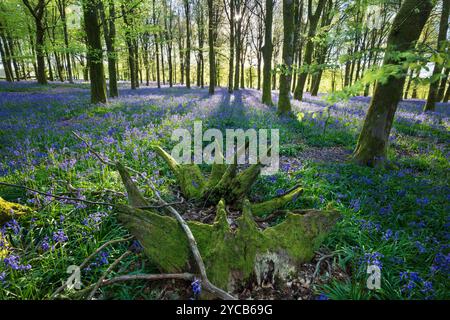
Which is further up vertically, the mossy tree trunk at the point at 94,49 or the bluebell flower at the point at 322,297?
the mossy tree trunk at the point at 94,49

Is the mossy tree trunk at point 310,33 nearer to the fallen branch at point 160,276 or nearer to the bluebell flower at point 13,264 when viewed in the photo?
the fallen branch at point 160,276

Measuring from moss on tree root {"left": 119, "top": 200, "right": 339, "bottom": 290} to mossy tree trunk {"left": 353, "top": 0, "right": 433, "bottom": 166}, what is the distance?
13.2 feet

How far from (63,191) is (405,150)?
356 inches

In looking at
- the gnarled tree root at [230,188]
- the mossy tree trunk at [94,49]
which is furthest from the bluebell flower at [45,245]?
the mossy tree trunk at [94,49]

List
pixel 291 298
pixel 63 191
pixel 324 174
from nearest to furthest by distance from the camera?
1. pixel 291 298
2. pixel 63 191
3. pixel 324 174

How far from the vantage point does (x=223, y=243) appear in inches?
98.4

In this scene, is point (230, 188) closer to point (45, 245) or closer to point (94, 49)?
point (45, 245)

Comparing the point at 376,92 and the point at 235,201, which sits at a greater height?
the point at 376,92

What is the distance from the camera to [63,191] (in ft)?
12.3

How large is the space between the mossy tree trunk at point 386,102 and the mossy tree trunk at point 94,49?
464 inches

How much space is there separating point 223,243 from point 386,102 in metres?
5.24

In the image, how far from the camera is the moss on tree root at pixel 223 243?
241 cm

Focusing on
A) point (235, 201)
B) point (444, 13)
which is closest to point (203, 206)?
point (235, 201)
